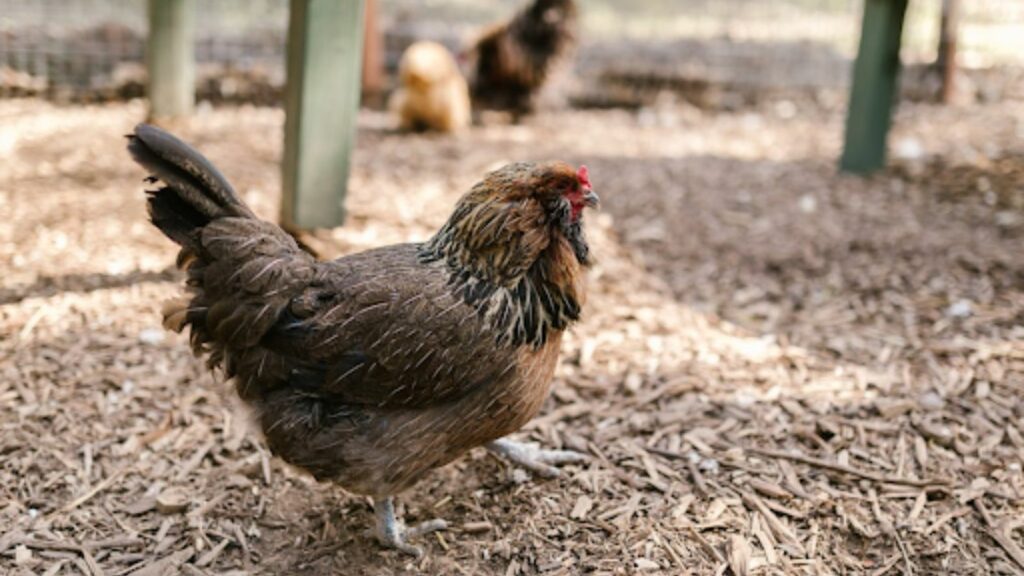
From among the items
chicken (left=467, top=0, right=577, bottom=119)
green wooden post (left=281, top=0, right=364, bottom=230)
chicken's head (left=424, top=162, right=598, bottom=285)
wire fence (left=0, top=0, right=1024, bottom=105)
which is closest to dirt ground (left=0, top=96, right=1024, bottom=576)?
green wooden post (left=281, top=0, right=364, bottom=230)

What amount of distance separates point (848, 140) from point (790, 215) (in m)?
1.22

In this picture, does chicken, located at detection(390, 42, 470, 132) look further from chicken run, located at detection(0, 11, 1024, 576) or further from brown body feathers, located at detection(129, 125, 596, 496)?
brown body feathers, located at detection(129, 125, 596, 496)

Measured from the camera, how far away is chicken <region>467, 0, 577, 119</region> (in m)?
7.96

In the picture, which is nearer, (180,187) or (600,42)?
(180,187)

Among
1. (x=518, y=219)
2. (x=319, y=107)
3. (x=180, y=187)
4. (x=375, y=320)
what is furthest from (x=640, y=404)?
(x=319, y=107)

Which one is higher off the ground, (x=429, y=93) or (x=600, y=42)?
(x=600, y=42)

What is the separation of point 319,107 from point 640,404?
7.09 feet

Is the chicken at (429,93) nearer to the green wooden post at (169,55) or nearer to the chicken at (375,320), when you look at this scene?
the green wooden post at (169,55)

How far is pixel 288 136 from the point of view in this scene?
4527 mm

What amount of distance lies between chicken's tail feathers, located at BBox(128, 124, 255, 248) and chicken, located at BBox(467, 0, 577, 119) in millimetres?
5631

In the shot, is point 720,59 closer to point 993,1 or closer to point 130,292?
point 993,1

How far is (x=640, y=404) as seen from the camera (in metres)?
3.54

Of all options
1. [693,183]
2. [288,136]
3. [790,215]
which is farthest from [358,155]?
[790,215]

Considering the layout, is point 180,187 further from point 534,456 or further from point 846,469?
point 846,469
